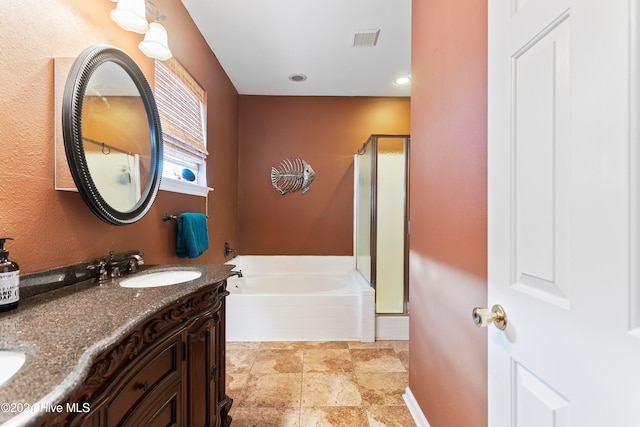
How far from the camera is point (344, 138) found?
355cm

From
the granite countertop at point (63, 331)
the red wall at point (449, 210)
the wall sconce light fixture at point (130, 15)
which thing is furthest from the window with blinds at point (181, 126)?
the red wall at point (449, 210)

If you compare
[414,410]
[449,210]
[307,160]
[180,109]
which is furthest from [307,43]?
[414,410]

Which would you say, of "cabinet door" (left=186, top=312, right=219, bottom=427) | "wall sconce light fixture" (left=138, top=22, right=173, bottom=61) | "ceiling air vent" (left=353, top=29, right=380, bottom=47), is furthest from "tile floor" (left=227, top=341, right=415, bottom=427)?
"ceiling air vent" (left=353, top=29, right=380, bottom=47)

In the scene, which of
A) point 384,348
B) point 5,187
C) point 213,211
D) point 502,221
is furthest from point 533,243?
point 213,211

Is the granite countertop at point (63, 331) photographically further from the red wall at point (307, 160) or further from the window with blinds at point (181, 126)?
the red wall at point (307, 160)

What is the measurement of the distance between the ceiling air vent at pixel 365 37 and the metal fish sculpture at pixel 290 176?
4.83 ft

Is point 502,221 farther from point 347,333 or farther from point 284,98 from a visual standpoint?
point 284,98

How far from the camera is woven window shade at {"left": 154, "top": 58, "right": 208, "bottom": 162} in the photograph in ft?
5.74

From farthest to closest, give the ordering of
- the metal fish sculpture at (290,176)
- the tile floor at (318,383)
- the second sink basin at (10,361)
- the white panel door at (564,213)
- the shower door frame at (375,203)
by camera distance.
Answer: the metal fish sculpture at (290,176) < the shower door frame at (375,203) < the tile floor at (318,383) < the second sink basin at (10,361) < the white panel door at (564,213)

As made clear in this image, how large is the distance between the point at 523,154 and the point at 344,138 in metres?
3.01

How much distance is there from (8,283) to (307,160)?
2.96m

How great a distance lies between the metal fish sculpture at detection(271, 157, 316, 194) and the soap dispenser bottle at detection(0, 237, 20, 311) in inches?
109

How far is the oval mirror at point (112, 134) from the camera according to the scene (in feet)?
3.46

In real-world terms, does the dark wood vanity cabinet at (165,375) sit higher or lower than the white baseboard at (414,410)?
higher
